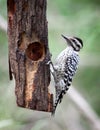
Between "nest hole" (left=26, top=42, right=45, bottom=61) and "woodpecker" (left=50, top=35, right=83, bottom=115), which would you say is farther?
"woodpecker" (left=50, top=35, right=83, bottom=115)

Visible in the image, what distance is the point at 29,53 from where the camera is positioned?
6.55 metres

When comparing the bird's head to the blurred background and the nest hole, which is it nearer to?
the nest hole

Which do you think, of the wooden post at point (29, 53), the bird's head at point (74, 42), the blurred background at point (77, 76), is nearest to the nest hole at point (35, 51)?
the wooden post at point (29, 53)

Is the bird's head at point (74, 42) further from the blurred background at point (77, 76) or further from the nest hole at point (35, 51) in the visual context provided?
the blurred background at point (77, 76)

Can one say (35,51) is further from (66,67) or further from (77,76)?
(77,76)

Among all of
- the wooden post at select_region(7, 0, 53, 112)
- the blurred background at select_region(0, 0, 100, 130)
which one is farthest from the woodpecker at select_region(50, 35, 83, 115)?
the blurred background at select_region(0, 0, 100, 130)

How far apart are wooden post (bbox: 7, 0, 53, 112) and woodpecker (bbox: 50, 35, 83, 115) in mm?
779

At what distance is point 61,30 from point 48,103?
14.0 ft

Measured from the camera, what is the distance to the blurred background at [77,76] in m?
9.57

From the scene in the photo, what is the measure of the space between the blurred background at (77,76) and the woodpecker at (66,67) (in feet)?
4.33

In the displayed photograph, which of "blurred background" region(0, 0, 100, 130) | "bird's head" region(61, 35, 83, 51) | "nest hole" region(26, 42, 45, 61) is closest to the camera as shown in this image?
"nest hole" region(26, 42, 45, 61)

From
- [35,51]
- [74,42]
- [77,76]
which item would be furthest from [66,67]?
[77,76]

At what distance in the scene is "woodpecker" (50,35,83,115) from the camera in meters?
7.36

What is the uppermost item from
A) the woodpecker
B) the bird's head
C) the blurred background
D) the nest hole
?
the nest hole
